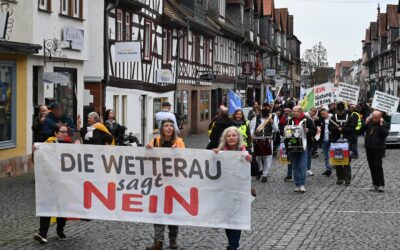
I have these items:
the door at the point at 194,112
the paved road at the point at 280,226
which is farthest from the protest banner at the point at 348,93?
the door at the point at 194,112

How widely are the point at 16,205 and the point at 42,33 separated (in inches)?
296

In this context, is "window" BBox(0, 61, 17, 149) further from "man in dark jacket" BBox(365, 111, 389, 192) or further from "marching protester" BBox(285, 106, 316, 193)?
"man in dark jacket" BBox(365, 111, 389, 192)

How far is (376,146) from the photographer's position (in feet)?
50.3

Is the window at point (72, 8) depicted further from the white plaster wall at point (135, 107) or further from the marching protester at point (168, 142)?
the marching protester at point (168, 142)

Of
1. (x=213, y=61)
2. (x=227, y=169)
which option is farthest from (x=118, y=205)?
(x=213, y=61)

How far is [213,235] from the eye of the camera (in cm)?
1034

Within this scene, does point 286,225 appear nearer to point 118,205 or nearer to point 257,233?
point 257,233

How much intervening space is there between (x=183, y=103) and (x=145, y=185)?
29.4 metres

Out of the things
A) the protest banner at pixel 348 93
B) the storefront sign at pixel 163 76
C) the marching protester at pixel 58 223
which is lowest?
the marching protester at pixel 58 223

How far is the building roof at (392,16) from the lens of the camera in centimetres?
8407

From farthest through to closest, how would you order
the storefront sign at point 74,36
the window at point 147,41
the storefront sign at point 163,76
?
the storefront sign at point 163,76 < the window at point 147,41 < the storefront sign at point 74,36

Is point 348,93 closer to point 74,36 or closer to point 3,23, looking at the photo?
point 74,36

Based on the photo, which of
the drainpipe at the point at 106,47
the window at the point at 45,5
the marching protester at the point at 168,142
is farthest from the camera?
the drainpipe at the point at 106,47

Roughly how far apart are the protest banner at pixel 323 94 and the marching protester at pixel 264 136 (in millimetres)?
7399
